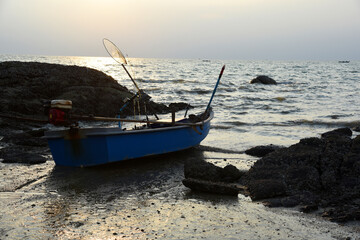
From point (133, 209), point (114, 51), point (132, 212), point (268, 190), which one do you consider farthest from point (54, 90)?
point (268, 190)

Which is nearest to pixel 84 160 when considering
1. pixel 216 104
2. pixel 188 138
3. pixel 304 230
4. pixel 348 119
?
pixel 188 138

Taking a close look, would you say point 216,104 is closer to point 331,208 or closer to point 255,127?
point 255,127

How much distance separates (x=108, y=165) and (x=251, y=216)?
4.54 metres

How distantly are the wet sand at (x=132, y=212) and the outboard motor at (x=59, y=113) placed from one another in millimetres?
1322

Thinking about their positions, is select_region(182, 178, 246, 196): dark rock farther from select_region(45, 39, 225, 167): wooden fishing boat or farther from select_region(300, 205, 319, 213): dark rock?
select_region(45, 39, 225, 167): wooden fishing boat

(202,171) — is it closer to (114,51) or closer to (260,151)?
(260,151)

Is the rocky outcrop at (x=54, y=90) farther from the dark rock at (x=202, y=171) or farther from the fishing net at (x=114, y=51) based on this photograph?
the dark rock at (x=202, y=171)

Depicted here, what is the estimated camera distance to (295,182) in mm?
7441

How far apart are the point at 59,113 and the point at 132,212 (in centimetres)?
265

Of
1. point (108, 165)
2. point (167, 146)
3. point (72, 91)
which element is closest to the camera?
point (108, 165)

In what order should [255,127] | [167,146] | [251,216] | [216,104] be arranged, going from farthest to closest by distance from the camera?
[216,104], [255,127], [167,146], [251,216]

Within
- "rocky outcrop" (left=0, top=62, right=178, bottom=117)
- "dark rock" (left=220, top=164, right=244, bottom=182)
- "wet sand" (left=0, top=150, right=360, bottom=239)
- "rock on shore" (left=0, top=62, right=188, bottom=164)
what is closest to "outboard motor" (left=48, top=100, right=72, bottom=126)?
"wet sand" (left=0, top=150, right=360, bottom=239)

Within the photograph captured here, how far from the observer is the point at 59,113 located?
7586mm

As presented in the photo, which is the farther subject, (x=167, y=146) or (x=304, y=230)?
(x=167, y=146)
